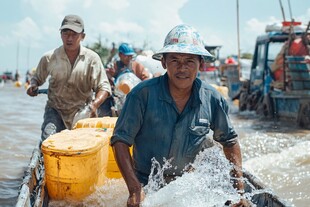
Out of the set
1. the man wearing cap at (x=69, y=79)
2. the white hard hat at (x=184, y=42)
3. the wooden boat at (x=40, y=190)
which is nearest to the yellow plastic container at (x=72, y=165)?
the wooden boat at (x=40, y=190)

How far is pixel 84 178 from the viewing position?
11.7 ft

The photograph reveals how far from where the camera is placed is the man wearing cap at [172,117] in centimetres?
288

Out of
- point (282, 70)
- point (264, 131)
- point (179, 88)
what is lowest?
point (264, 131)

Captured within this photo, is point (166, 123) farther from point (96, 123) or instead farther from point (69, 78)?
point (69, 78)

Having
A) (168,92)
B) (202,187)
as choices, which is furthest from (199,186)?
(168,92)

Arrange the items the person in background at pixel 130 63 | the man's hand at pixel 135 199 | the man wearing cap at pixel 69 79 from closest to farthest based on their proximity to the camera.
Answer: the man's hand at pixel 135 199 < the man wearing cap at pixel 69 79 < the person in background at pixel 130 63

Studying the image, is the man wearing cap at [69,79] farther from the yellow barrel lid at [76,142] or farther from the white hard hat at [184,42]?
the white hard hat at [184,42]

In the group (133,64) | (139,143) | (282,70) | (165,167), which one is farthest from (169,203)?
(282,70)

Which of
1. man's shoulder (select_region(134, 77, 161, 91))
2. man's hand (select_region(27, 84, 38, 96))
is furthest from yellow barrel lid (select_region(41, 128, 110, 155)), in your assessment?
man's hand (select_region(27, 84, 38, 96))

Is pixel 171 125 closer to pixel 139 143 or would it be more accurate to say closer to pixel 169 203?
pixel 139 143

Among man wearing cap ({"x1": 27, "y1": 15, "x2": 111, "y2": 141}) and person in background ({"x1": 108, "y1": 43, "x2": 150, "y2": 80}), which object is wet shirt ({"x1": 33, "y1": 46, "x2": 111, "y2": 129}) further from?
person in background ({"x1": 108, "y1": 43, "x2": 150, "y2": 80})

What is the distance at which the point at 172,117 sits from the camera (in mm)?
2990

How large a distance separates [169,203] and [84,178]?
843mm

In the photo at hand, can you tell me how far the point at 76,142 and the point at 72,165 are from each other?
21cm
